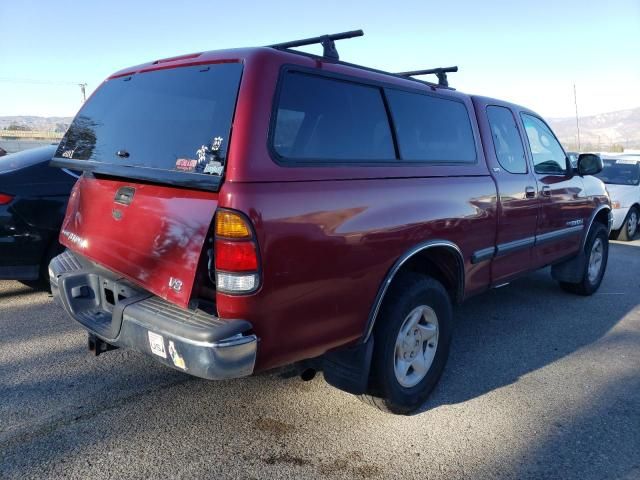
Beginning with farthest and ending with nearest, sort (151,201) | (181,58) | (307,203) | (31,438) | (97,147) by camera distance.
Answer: (97,147) < (181,58) < (31,438) < (151,201) < (307,203)

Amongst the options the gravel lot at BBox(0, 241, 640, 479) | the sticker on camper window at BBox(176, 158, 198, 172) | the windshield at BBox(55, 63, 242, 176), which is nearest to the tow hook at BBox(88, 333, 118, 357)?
the gravel lot at BBox(0, 241, 640, 479)

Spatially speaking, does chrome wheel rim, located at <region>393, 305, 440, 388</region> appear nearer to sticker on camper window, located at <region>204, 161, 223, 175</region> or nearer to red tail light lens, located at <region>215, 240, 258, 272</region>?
red tail light lens, located at <region>215, 240, 258, 272</region>

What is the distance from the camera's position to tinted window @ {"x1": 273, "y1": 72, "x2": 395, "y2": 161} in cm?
250

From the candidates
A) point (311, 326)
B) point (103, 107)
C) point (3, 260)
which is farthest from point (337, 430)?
point (3, 260)

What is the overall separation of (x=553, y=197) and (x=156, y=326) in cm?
380

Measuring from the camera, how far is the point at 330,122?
2770 mm

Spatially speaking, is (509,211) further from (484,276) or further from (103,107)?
(103,107)

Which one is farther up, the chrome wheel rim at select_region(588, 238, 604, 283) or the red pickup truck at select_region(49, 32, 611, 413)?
the red pickup truck at select_region(49, 32, 611, 413)

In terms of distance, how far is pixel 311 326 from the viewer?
2.52 metres

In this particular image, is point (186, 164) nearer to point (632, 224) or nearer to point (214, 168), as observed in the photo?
point (214, 168)

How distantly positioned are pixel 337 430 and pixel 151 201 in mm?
1638

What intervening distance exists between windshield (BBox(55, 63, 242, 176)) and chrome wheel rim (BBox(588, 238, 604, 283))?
4.86m

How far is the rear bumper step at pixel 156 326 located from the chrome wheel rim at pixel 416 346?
114 centimetres

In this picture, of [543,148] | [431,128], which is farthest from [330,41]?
[543,148]
